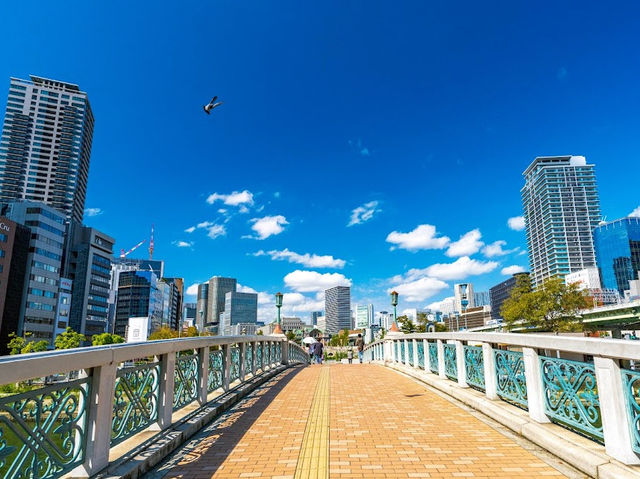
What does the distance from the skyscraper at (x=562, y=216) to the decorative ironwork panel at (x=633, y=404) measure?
191 metres

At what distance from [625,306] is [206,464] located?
57.6m

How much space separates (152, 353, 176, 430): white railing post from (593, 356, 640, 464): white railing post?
4906mm

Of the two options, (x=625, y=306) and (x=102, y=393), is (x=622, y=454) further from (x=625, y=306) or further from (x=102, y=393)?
(x=625, y=306)

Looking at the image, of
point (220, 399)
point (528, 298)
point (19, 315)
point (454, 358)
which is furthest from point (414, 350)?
point (19, 315)

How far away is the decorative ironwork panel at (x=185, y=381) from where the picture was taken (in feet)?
19.7

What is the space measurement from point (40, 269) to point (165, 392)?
83261mm

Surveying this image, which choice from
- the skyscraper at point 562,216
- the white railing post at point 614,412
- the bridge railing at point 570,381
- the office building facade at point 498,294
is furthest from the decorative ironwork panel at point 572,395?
the skyscraper at point 562,216

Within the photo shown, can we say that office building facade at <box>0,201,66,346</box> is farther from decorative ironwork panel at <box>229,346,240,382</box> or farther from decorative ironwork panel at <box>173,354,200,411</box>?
decorative ironwork panel at <box>173,354,200,411</box>

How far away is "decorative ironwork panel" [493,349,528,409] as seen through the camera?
5699mm

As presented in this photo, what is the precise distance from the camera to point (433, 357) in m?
11.1

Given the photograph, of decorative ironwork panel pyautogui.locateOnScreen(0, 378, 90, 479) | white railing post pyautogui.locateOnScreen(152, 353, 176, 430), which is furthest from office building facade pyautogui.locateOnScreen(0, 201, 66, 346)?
decorative ironwork panel pyautogui.locateOnScreen(0, 378, 90, 479)

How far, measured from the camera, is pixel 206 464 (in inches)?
174

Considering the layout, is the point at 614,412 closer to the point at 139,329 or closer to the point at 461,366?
the point at 461,366

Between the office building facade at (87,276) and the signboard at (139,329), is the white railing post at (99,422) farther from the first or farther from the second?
the office building facade at (87,276)
